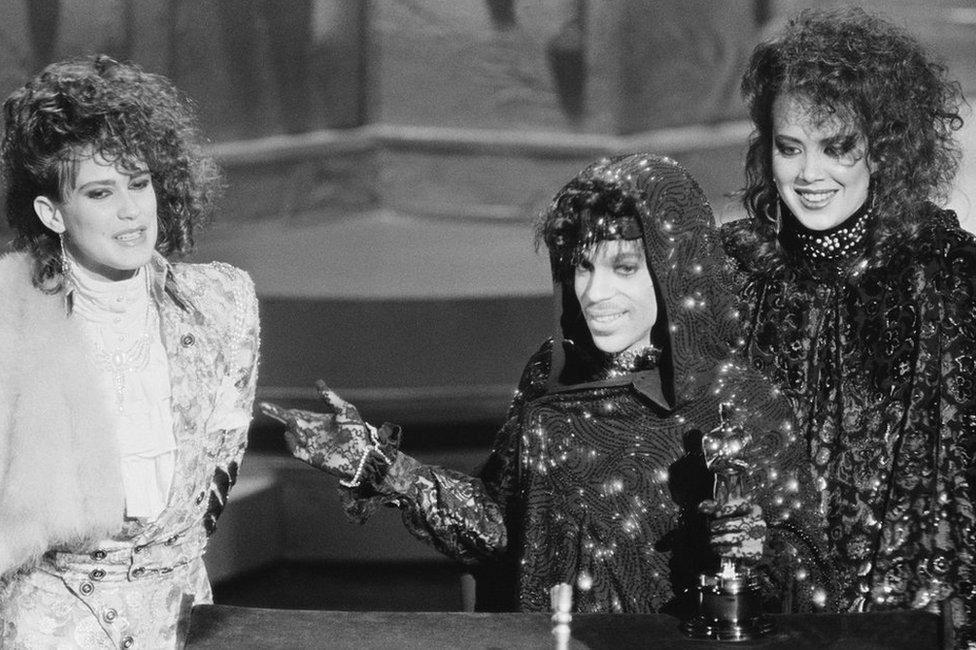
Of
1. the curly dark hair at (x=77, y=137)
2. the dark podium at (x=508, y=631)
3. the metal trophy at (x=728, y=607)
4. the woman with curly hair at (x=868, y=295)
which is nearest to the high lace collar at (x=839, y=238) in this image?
the woman with curly hair at (x=868, y=295)

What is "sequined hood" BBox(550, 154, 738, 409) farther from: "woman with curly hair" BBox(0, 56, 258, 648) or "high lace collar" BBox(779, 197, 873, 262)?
"woman with curly hair" BBox(0, 56, 258, 648)

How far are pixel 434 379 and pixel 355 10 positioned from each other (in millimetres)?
1244

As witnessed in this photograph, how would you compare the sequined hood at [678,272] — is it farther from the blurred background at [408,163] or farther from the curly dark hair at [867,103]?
the blurred background at [408,163]

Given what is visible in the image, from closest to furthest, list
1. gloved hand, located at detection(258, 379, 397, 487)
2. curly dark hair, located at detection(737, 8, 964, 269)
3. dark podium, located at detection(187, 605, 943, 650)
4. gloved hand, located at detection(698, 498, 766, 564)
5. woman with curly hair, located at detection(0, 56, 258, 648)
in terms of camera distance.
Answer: dark podium, located at detection(187, 605, 943, 650)
gloved hand, located at detection(698, 498, 766, 564)
woman with curly hair, located at detection(0, 56, 258, 648)
gloved hand, located at detection(258, 379, 397, 487)
curly dark hair, located at detection(737, 8, 964, 269)

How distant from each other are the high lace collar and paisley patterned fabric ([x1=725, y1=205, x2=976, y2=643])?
0.01 metres

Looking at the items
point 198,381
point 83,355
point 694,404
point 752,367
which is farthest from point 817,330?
point 83,355

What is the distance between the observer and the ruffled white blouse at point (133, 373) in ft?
7.94

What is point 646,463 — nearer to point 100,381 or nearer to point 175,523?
point 175,523

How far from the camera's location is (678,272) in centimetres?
241

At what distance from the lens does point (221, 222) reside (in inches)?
208

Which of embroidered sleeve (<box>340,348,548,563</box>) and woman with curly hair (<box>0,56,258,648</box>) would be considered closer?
woman with curly hair (<box>0,56,258,648</box>)

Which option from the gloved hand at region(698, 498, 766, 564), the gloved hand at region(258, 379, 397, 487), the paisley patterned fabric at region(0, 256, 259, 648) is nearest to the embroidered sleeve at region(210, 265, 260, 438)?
the paisley patterned fabric at region(0, 256, 259, 648)

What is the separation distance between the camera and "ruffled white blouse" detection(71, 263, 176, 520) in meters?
2.42

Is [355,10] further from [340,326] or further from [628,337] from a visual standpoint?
[628,337]
